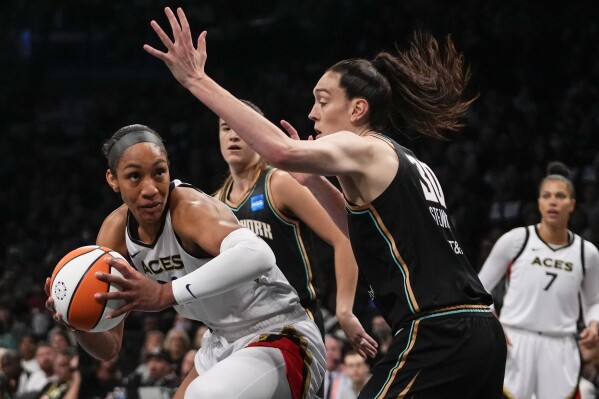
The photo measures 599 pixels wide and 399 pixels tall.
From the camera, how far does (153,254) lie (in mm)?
4234

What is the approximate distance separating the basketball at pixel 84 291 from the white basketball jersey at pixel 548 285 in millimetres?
4276

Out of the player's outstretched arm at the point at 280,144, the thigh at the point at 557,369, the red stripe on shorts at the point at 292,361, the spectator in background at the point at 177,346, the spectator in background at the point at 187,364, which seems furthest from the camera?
the spectator in background at the point at 177,346

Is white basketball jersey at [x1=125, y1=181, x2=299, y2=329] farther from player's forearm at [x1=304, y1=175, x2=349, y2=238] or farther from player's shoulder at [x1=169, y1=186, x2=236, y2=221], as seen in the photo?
player's forearm at [x1=304, y1=175, x2=349, y2=238]

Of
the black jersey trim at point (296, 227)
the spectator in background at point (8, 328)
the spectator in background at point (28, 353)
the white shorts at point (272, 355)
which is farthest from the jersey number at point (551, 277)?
the spectator in background at point (8, 328)

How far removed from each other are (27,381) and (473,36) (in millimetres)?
7858

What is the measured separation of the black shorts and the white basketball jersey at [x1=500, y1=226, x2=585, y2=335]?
3.99 metres

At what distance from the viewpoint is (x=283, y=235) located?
214 inches

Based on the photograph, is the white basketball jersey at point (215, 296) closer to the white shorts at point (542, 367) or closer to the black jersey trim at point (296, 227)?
the black jersey trim at point (296, 227)

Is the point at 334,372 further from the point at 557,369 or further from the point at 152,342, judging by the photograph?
the point at 152,342

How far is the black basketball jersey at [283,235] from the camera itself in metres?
5.36

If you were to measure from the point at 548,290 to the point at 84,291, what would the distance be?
449 centimetres

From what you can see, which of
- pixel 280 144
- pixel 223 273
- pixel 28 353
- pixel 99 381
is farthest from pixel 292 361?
pixel 28 353

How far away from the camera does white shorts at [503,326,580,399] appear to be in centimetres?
728

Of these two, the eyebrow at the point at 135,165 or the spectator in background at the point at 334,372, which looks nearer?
the eyebrow at the point at 135,165
